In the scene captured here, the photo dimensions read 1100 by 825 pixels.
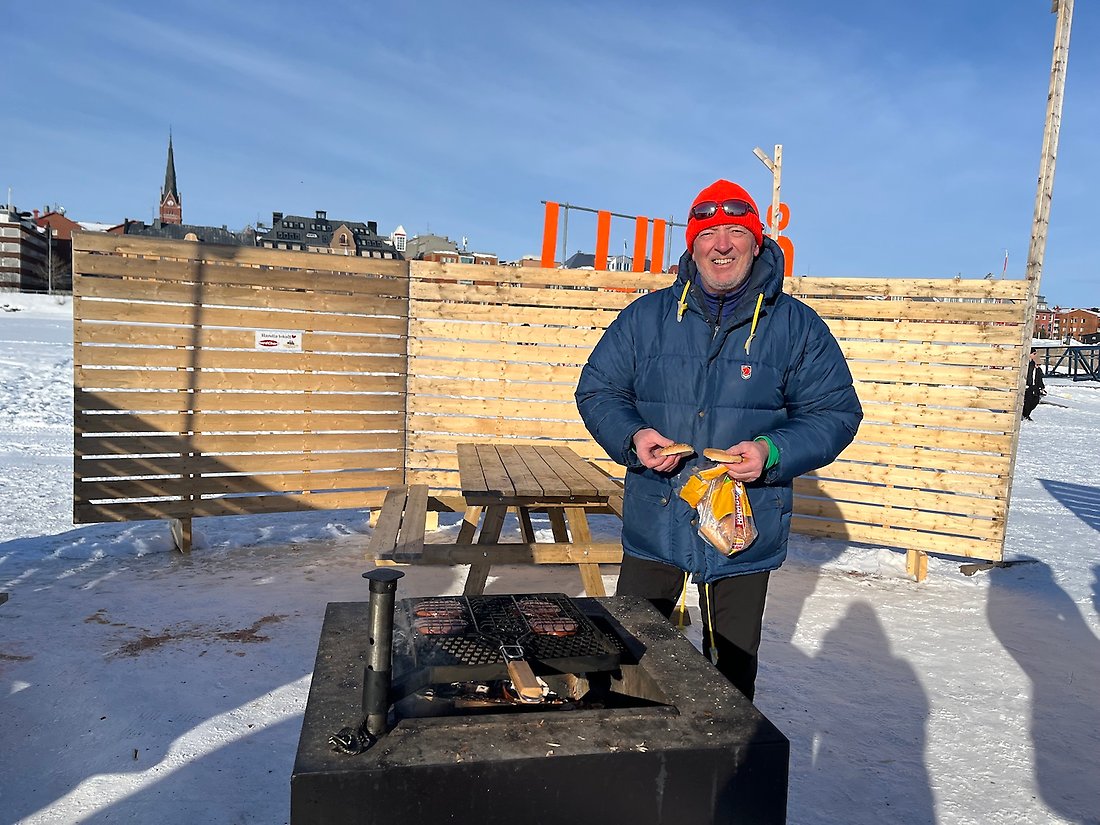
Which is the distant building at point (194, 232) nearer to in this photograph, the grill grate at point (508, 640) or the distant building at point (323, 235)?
the distant building at point (323, 235)

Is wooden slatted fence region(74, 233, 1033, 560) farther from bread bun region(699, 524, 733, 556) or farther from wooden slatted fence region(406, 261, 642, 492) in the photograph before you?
bread bun region(699, 524, 733, 556)

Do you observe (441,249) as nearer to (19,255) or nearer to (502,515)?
(19,255)

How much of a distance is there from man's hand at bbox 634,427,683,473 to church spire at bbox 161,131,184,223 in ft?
422

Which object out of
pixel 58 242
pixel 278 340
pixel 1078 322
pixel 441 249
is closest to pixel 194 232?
pixel 441 249

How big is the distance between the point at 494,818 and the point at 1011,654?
15.8 ft

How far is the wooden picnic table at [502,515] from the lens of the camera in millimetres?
4496

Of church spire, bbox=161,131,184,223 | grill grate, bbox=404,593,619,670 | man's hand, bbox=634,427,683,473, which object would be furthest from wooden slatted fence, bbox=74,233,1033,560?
church spire, bbox=161,131,184,223

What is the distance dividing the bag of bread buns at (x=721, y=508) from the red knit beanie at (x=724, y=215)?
856 millimetres

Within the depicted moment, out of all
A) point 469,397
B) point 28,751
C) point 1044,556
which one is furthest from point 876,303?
point 28,751

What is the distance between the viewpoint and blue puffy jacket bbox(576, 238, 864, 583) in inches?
107

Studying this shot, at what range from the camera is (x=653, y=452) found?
262 cm

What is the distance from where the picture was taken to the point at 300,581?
5.99 metres

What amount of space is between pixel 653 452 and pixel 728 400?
34cm

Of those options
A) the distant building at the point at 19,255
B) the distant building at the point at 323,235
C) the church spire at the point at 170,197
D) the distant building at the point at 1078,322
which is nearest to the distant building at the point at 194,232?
the distant building at the point at 323,235
